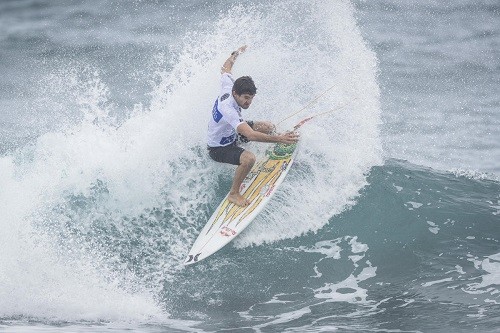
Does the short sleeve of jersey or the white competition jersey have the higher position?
the short sleeve of jersey

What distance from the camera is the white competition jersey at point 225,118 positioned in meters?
9.42

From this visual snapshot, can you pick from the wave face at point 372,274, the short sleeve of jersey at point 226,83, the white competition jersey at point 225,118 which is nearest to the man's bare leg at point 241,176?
the white competition jersey at point 225,118

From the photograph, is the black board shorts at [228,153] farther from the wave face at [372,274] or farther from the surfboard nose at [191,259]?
the surfboard nose at [191,259]

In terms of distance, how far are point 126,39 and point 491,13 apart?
10965mm

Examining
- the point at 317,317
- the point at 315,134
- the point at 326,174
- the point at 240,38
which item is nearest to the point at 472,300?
the point at 317,317

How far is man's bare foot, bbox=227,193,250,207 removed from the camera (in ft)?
33.2

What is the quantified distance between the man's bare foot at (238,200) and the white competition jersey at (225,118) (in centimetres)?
77

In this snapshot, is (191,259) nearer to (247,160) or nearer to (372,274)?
(247,160)

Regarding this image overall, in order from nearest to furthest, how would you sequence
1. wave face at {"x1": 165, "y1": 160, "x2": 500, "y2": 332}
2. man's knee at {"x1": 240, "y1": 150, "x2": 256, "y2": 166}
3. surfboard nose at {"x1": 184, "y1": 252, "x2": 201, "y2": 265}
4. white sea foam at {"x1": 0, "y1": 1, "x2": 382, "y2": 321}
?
1. wave face at {"x1": 165, "y1": 160, "x2": 500, "y2": 332}
2. white sea foam at {"x1": 0, "y1": 1, "x2": 382, "y2": 321}
3. surfboard nose at {"x1": 184, "y1": 252, "x2": 201, "y2": 265}
4. man's knee at {"x1": 240, "y1": 150, "x2": 256, "y2": 166}

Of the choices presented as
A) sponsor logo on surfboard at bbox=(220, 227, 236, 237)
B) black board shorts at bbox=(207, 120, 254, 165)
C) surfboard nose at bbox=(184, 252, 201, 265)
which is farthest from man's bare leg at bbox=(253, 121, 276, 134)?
surfboard nose at bbox=(184, 252, 201, 265)

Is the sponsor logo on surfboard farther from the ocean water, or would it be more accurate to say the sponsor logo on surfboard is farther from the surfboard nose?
the surfboard nose

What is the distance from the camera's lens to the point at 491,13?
21375 millimetres

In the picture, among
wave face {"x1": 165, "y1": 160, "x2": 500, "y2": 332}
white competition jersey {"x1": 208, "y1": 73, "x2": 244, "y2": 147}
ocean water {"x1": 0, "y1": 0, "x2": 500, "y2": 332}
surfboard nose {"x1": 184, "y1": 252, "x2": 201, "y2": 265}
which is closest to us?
wave face {"x1": 165, "y1": 160, "x2": 500, "y2": 332}

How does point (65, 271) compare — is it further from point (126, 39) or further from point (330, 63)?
point (126, 39)
